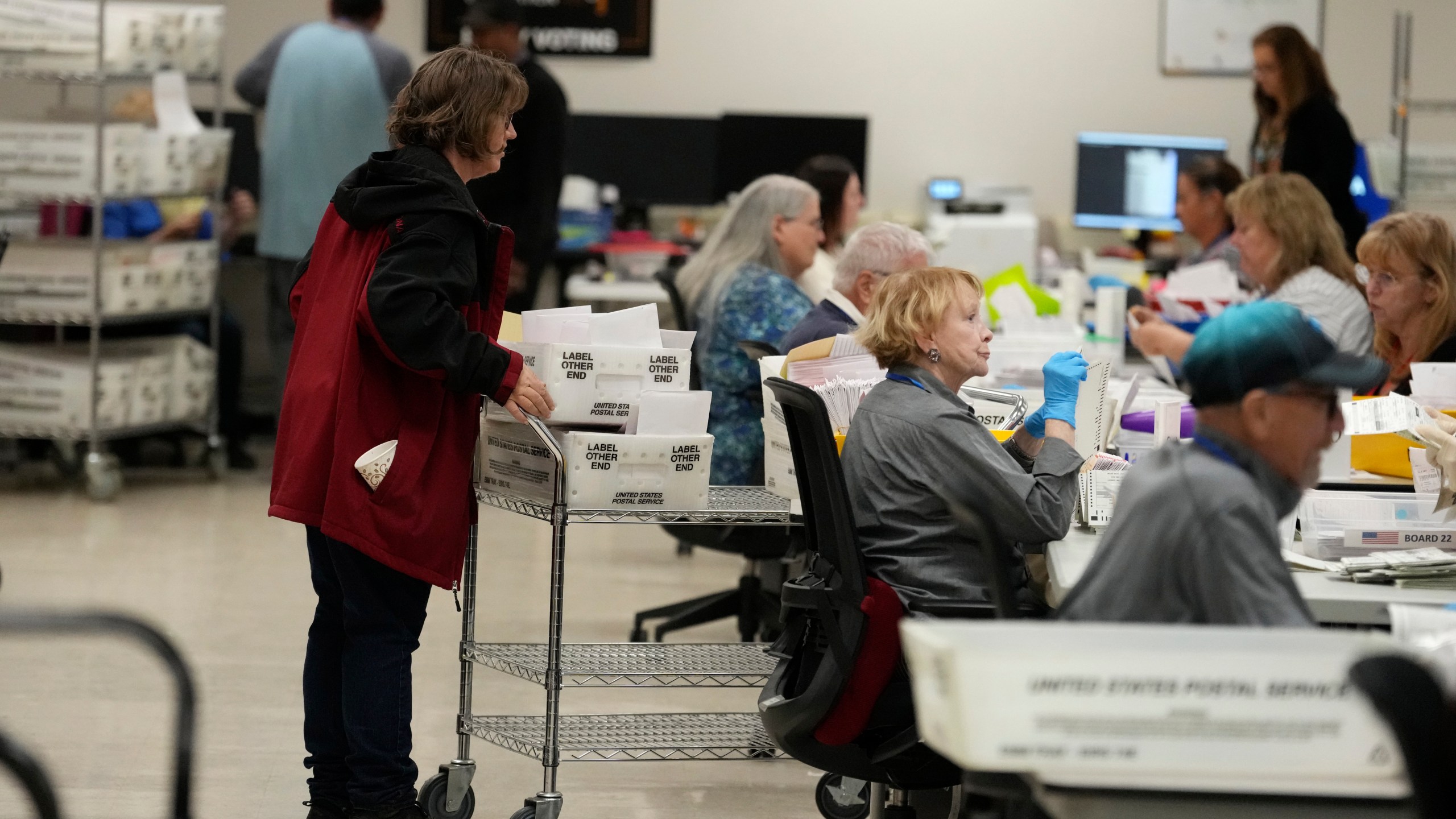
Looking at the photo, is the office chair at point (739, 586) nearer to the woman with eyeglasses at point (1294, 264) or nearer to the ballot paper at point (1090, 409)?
the woman with eyeglasses at point (1294, 264)

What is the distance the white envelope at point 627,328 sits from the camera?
269 cm

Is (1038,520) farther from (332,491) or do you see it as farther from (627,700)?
(627,700)

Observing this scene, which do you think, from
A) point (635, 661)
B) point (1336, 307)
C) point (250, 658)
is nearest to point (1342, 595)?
point (635, 661)

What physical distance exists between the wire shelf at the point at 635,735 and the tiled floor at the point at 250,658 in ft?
0.62

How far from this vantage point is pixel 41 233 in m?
6.14

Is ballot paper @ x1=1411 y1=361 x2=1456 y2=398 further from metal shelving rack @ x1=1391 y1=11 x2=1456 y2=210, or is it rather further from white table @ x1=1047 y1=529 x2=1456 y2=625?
metal shelving rack @ x1=1391 y1=11 x2=1456 y2=210

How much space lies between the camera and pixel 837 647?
2271mm

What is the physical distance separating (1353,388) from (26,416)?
5.27 meters

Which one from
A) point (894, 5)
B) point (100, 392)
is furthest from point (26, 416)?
point (894, 5)

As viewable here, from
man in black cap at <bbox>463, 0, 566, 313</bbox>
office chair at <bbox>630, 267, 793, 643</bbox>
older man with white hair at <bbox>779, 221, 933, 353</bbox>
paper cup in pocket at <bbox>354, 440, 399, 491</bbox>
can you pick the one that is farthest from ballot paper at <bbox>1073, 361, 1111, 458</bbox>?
man in black cap at <bbox>463, 0, 566, 313</bbox>

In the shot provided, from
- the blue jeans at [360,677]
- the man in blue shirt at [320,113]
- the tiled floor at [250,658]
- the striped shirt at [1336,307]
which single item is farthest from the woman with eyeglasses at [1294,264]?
the man in blue shirt at [320,113]

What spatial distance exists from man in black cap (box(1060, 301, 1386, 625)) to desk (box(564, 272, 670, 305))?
4.26m

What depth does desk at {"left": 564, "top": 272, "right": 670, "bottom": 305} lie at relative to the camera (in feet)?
19.3

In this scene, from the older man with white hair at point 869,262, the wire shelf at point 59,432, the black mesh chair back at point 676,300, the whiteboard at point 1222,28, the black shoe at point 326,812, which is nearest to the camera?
the black shoe at point 326,812
